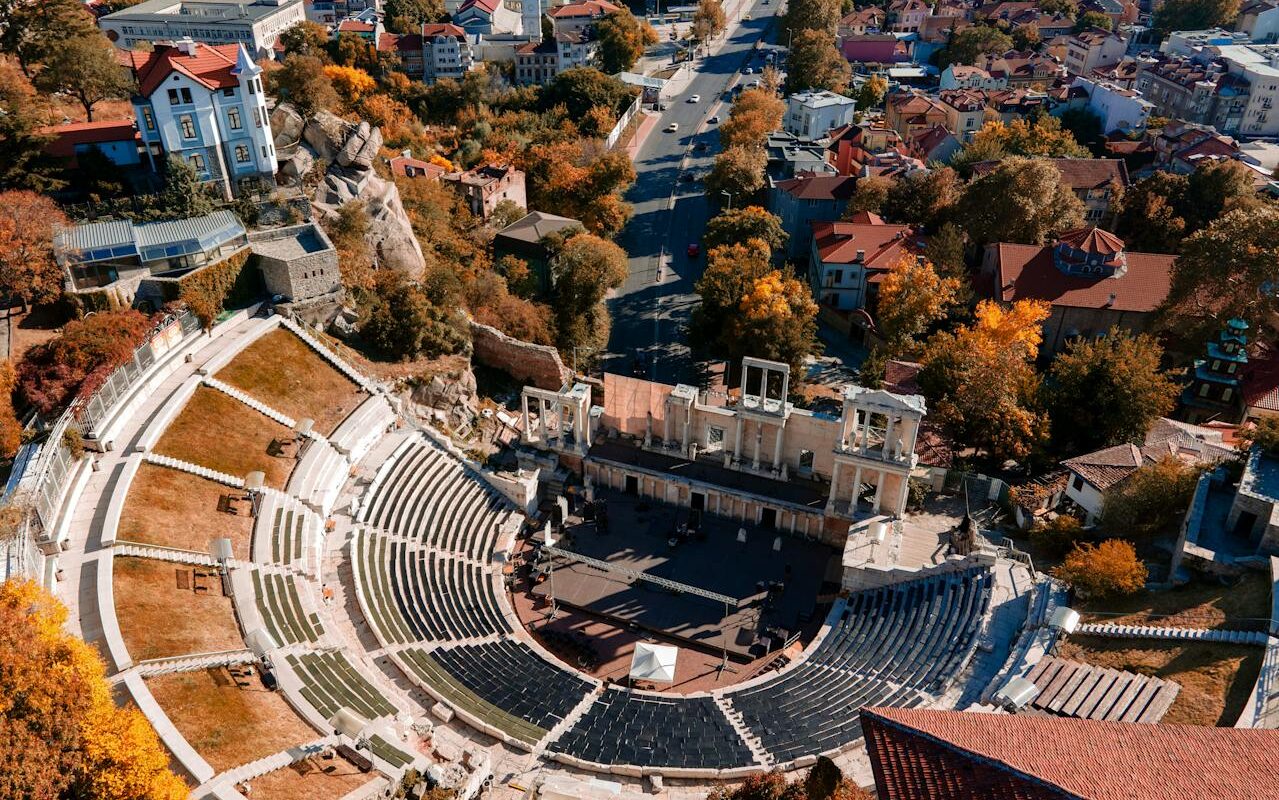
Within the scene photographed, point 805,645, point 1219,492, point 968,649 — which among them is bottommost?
point 805,645

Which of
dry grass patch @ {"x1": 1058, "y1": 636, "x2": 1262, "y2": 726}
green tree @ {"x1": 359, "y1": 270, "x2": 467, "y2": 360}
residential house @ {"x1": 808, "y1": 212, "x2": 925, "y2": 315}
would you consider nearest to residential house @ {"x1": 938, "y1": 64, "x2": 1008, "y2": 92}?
residential house @ {"x1": 808, "y1": 212, "x2": 925, "y2": 315}

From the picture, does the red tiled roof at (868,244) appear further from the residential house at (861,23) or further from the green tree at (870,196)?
the residential house at (861,23)

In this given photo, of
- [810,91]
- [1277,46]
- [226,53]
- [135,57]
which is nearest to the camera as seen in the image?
[135,57]

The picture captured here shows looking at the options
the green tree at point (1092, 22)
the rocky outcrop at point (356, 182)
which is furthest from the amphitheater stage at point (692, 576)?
the green tree at point (1092, 22)

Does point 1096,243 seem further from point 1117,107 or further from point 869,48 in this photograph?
point 869,48

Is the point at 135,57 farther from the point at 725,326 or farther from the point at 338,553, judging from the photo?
the point at 725,326

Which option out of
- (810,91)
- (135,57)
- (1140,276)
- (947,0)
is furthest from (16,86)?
(947,0)

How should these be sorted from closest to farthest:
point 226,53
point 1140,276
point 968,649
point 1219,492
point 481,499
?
point 968,649 < point 1219,492 < point 481,499 < point 226,53 < point 1140,276
